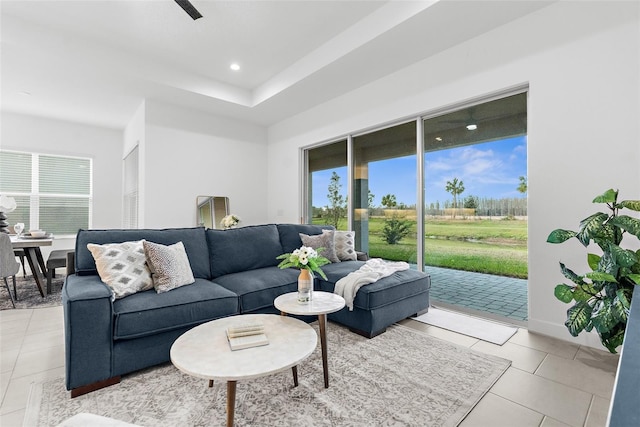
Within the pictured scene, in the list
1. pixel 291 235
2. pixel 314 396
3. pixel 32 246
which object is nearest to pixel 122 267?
pixel 314 396

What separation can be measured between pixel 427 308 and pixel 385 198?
1.61 meters

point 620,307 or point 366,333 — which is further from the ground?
point 620,307

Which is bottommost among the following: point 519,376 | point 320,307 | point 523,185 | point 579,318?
point 519,376

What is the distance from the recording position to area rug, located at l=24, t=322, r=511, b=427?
162cm

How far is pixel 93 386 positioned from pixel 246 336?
3.57 feet

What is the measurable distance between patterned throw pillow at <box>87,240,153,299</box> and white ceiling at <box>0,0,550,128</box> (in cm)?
248

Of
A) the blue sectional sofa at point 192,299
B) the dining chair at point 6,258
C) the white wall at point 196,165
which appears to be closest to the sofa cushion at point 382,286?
the blue sectional sofa at point 192,299

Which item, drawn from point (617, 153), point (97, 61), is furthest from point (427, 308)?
point (97, 61)

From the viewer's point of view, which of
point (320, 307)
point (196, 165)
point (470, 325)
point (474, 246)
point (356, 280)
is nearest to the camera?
point (320, 307)

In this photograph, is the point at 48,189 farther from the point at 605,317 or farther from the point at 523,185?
the point at 605,317

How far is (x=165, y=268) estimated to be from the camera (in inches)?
94.2

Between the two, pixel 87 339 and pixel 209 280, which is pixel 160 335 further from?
pixel 209 280

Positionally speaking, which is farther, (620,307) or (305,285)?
(305,285)

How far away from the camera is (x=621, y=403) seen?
0.44 metres
